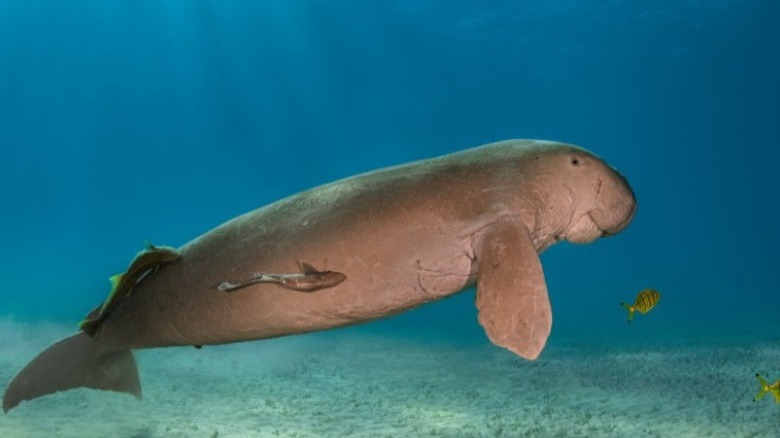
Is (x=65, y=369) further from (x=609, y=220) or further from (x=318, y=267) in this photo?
(x=609, y=220)

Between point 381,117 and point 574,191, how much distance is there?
70297 mm

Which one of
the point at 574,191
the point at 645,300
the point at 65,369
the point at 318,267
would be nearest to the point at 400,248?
the point at 318,267

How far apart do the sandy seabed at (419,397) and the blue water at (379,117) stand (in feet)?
71.7

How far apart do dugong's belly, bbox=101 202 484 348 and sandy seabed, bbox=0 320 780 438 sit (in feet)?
13.3

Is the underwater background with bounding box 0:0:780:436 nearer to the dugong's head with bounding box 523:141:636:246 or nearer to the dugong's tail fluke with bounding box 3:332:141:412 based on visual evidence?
the dugong's tail fluke with bounding box 3:332:141:412

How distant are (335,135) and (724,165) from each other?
185ft

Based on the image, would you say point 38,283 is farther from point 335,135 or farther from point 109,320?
point 109,320

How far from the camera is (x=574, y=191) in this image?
3.09 meters

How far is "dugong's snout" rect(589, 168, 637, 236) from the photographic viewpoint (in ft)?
10.3

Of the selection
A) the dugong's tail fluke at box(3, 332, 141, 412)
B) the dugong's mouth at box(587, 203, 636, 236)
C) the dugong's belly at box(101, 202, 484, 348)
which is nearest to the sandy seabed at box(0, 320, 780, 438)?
the dugong's tail fluke at box(3, 332, 141, 412)

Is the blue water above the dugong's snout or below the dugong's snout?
above

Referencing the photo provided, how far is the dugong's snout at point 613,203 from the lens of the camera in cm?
313

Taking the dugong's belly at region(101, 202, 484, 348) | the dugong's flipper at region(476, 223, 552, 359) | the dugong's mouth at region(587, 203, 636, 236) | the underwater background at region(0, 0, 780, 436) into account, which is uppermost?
the underwater background at region(0, 0, 780, 436)

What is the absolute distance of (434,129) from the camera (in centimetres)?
7256
